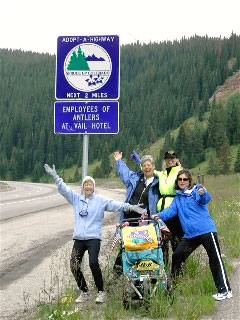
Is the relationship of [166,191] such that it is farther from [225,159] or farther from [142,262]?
[225,159]

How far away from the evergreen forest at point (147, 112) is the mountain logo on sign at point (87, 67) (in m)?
93.2

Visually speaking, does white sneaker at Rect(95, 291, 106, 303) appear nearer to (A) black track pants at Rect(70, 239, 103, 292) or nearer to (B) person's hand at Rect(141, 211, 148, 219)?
(A) black track pants at Rect(70, 239, 103, 292)

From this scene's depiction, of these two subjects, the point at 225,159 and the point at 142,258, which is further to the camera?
the point at 225,159

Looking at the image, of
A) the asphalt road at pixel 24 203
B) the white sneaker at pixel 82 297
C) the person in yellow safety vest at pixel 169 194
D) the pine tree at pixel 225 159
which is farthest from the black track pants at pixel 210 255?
the pine tree at pixel 225 159

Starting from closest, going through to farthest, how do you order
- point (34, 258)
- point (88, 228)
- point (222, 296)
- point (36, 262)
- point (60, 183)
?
point (222, 296) < point (88, 228) < point (60, 183) < point (36, 262) < point (34, 258)

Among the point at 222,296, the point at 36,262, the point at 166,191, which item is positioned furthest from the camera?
the point at 36,262

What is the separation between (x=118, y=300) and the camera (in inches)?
203

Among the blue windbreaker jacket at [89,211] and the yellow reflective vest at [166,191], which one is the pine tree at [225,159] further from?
the blue windbreaker jacket at [89,211]

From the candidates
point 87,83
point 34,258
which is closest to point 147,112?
point 34,258

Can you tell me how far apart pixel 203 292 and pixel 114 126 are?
2.36 m

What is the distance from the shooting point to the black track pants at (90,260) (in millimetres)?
5270

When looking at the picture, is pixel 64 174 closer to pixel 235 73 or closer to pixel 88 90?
pixel 235 73

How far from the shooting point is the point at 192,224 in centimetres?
547

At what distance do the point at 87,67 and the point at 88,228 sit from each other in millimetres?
2063
